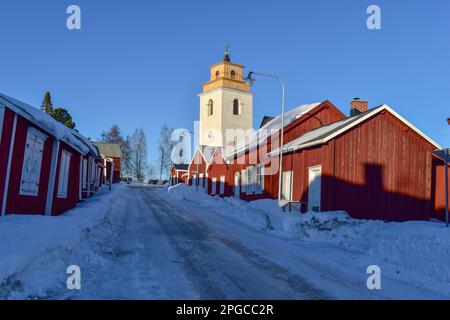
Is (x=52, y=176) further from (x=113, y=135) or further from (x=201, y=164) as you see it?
(x=113, y=135)

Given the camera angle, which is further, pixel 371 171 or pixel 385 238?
pixel 371 171

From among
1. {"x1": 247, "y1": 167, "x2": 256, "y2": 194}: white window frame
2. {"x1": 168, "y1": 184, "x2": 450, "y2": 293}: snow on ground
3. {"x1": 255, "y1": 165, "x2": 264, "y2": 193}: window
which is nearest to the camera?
{"x1": 168, "y1": 184, "x2": 450, "y2": 293}: snow on ground

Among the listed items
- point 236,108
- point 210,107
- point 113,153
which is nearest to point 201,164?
point 236,108

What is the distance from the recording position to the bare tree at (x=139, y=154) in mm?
92688

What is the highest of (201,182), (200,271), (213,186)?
(201,182)

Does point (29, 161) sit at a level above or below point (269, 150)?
below

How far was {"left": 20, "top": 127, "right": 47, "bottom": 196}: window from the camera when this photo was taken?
1242cm

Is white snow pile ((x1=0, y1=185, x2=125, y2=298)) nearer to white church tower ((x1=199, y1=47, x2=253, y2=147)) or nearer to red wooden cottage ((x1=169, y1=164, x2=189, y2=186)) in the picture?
white church tower ((x1=199, y1=47, x2=253, y2=147))

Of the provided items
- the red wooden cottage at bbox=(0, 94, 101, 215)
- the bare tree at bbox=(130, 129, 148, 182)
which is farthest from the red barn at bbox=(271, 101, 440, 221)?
the bare tree at bbox=(130, 129, 148, 182)

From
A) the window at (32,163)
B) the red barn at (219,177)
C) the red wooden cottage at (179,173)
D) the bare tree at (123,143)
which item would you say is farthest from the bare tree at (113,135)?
the window at (32,163)

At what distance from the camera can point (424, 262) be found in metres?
8.89

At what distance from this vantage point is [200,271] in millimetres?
7934

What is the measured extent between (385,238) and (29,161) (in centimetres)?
1060

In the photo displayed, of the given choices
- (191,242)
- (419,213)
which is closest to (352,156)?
(419,213)
